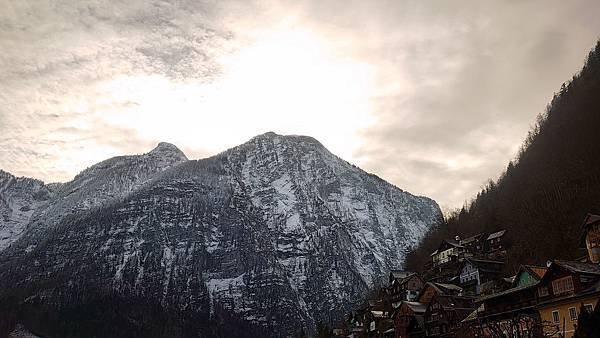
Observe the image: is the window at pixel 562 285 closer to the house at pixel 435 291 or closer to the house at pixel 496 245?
the house at pixel 435 291

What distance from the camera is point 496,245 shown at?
93.8m

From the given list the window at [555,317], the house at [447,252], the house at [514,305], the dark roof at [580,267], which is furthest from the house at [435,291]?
the dark roof at [580,267]

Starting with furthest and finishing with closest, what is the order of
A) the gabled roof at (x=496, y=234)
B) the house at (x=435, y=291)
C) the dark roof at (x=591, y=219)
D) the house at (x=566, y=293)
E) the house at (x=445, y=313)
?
1. the gabled roof at (x=496, y=234)
2. the house at (x=435, y=291)
3. the house at (x=445, y=313)
4. the dark roof at (x=591, y=219)
5. the house at (x=566, y=293)

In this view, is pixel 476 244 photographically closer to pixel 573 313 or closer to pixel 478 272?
pixel 478 272

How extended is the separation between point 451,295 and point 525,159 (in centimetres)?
5078

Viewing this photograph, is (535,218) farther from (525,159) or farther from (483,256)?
(525,159)

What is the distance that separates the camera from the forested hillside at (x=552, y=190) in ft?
246

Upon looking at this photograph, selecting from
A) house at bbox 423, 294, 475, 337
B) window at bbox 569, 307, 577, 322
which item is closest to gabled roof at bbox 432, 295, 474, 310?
house at bbox 423, 294, 475, 337

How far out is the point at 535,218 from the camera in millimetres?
82688

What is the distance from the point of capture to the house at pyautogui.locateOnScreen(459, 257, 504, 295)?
275 feet

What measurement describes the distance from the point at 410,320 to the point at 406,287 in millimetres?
24301

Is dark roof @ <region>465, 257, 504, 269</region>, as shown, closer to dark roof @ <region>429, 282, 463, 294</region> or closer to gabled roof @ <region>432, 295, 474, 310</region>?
dark roof @ <region>429, 282, 463, 294</region>

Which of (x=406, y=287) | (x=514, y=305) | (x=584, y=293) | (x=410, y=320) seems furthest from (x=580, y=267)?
(x=406, y=287)

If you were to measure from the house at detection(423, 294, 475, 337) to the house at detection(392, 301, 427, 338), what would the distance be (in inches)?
53.5
